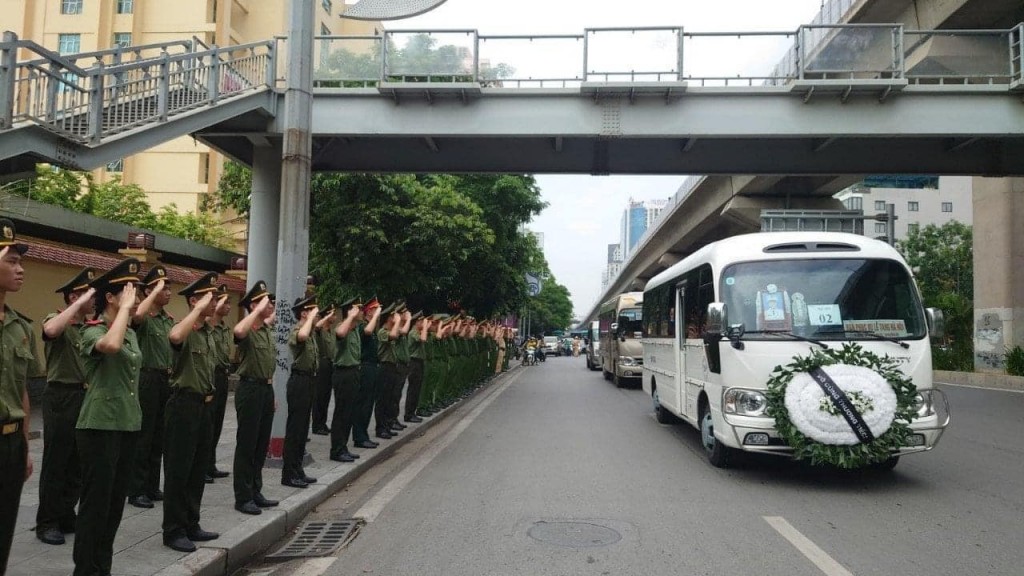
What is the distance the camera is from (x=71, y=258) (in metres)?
11.9

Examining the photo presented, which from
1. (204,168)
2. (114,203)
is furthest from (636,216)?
(114,203)

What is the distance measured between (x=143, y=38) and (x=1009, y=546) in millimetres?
46822

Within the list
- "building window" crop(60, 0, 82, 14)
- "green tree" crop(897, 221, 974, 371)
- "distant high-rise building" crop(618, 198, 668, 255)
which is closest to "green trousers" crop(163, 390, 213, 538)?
"building window" crop(60, 0, 82, 14)

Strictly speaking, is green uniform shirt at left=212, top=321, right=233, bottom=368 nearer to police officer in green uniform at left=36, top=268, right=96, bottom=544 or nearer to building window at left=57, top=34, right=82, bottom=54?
police officer in green uniform at left=36, top=268, right=96, bottom=544

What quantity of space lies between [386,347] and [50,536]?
5.41m

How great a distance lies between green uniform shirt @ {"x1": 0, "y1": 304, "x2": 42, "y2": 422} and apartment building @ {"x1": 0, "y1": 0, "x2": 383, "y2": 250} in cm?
3789

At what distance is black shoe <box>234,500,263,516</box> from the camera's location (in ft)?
18.6

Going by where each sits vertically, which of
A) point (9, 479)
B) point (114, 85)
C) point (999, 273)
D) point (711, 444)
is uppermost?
point (114, 85)

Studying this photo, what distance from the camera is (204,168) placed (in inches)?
1622

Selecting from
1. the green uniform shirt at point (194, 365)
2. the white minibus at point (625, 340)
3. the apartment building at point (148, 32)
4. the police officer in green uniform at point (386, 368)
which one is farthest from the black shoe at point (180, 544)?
the apartment building at point (148, 32)

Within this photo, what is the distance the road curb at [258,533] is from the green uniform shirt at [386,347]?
2.07 meters

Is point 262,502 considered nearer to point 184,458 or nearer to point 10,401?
point 184,458

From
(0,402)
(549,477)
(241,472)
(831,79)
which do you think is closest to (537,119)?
(831,79)

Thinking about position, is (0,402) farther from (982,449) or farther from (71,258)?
(982,449)
